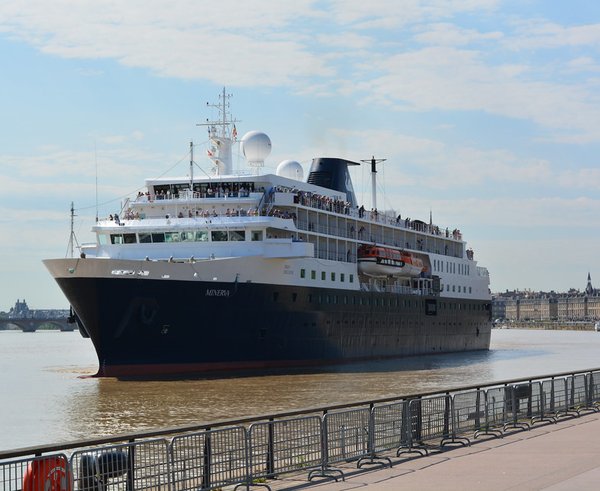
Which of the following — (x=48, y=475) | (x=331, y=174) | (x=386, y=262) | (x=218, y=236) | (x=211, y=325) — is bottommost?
(x=48, y=475)

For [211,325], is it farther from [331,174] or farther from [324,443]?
[324,443]

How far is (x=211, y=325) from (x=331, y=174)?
781 inches

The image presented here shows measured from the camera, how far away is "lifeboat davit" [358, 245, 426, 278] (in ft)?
176

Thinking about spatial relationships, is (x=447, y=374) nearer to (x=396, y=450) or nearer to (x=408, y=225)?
(x=408, y=225)

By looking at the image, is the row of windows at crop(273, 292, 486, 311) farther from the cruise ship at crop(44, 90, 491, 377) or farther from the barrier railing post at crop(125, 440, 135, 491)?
the barrier railing post at crop(125, 440, 135, 491)

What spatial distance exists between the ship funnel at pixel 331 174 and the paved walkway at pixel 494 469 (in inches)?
1642

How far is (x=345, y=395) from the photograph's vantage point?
3262cm

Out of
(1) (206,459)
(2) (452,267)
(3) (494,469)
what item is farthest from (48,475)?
(2) (452,267)

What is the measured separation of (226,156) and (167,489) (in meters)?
40.7

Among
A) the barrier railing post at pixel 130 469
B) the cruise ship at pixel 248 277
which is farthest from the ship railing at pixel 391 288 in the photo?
the barrier railing post at pixel 130 469

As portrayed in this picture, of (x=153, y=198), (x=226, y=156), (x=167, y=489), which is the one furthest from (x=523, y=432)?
(x=226, y=156)

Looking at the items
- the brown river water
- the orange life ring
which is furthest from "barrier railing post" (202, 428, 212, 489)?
the brown river water

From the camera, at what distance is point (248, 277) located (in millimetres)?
41781

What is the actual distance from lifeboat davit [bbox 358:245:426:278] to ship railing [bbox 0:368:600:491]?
115ft
